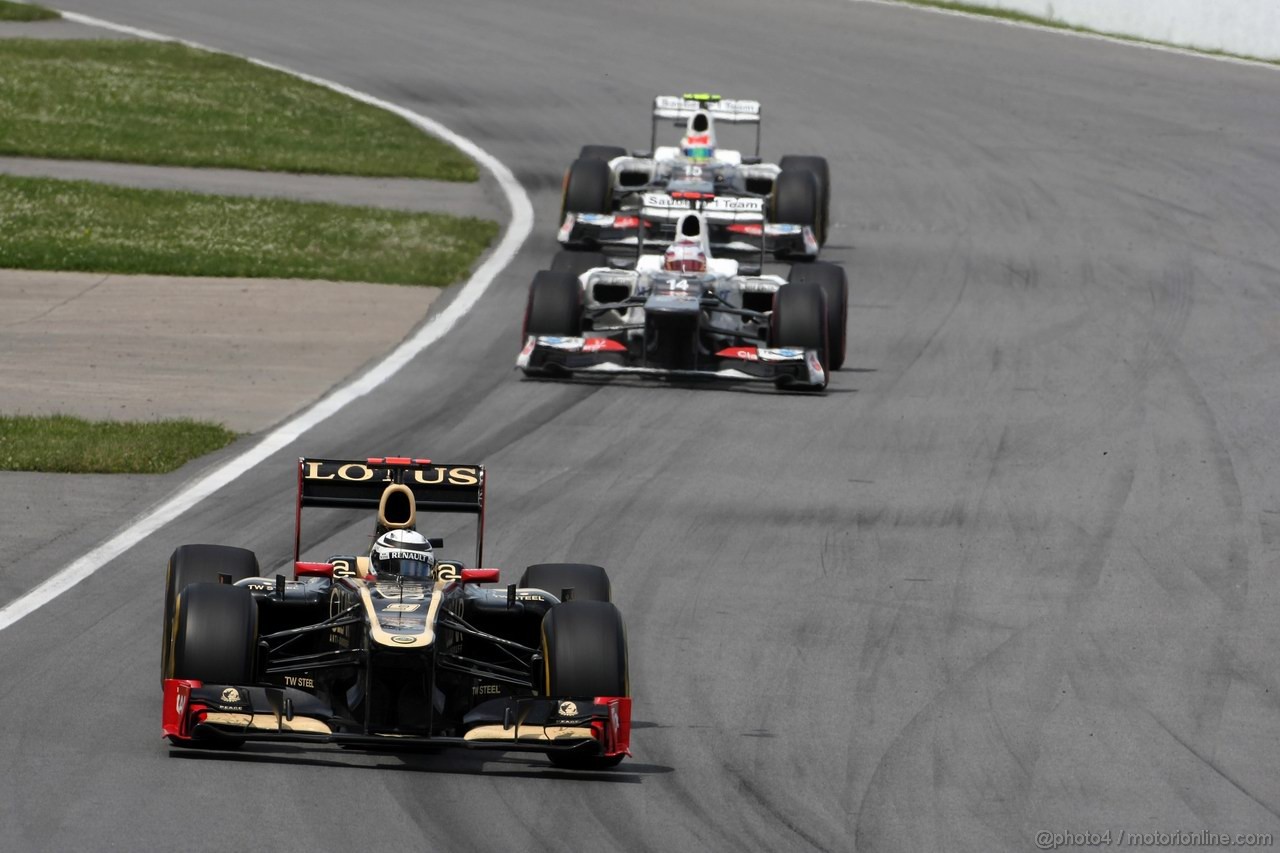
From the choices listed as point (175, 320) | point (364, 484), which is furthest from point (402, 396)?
point (364, 484)

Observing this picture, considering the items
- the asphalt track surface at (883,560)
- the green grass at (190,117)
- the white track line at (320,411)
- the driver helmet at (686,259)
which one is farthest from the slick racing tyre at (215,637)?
the green grass at (190,117)

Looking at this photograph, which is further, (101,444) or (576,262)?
(576,262)

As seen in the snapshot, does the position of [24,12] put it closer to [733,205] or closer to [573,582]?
[733,205]

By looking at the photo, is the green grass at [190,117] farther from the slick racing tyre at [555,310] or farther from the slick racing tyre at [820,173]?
the slick racing tyre at [555,310]

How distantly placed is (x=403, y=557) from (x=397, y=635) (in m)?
0.90

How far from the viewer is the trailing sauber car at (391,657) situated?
10.7m

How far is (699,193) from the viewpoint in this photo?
85.6 feet

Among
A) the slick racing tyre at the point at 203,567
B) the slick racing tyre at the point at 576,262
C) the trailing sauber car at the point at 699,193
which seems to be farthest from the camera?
the trailing sauber car at the point at 699,193

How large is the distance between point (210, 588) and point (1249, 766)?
5.17m

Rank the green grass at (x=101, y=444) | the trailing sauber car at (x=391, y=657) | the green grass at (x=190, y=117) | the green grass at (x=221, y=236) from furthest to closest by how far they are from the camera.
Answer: the green grass at (x=190, y=117) < the green grass at (x=221, y=236) < the green grass at (x=101, y=444) < the trailing sauber car at (x=391, y=657)

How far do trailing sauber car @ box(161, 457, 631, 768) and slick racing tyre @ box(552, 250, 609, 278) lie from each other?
37.2 feet

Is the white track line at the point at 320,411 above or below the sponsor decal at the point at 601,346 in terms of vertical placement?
below

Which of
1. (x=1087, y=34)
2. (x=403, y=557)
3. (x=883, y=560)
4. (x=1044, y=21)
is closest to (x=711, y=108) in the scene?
(x=883, y=560)

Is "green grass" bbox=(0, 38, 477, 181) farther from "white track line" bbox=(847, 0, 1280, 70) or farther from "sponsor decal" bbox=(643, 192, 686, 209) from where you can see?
"white track line" bbox=(847, 0, 1280, 70)
